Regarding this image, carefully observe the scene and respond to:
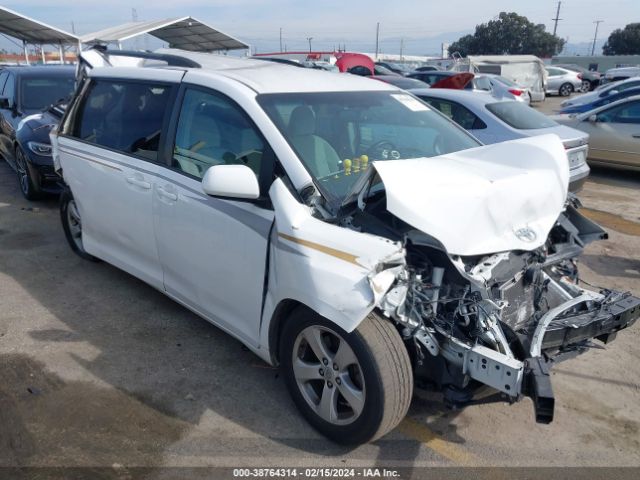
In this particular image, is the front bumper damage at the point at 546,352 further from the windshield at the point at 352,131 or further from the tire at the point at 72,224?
the tire at the point at 72,224

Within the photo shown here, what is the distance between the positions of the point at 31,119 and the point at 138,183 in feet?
15.5

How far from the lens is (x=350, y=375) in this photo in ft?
8.99

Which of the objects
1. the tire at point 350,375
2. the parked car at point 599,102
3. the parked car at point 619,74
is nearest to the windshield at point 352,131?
the tire at point 350,375

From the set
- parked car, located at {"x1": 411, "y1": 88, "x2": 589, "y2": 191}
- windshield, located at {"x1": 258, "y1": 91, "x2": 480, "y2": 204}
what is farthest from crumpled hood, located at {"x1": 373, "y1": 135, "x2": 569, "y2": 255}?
parked car, located at {"x1": 411, "y1": 88, "x2": 589, "y2": 191}

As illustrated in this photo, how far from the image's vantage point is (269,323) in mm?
2986

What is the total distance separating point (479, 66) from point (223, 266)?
24967 mm

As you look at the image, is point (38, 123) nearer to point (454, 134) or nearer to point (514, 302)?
point (454, 134)

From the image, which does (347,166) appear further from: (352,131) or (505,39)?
(505,39)

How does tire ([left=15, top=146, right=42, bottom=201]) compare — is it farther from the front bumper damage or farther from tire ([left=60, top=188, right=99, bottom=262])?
the front bumper damage

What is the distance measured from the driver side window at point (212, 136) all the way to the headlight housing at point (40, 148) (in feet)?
14.4

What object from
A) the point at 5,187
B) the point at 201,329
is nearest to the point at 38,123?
the point at 5,187

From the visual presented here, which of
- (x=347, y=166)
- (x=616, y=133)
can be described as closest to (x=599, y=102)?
(x=616, y=133)

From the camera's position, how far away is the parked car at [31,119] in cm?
716

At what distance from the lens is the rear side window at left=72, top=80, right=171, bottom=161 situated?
12.5 feet
